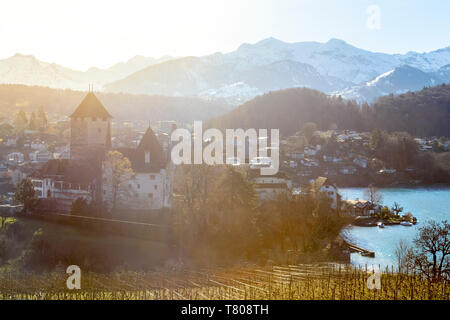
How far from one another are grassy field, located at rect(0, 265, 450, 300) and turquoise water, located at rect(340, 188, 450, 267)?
46.7ft

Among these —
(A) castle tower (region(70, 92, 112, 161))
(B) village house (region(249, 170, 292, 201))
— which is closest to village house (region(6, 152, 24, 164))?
(A) castle tower (region(70, 92, 112, 161))

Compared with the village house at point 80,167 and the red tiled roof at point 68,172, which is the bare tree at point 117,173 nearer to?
the village house at point 80,167

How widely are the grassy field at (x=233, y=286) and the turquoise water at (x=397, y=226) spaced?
46.7 feet

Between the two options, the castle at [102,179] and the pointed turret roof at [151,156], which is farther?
the pointed turret roof at [151,156]

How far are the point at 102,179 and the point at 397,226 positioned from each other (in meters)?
26.8

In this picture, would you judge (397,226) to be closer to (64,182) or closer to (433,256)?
(433,256)

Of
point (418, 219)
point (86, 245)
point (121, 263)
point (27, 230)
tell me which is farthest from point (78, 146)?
point (418, 219)

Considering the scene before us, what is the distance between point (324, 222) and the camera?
92.9ft

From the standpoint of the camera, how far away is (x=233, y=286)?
12.5m

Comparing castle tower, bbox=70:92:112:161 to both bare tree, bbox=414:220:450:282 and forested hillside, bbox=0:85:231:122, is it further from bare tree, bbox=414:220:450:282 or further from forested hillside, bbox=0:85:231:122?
forested hillside, bbox=0:85:231:122

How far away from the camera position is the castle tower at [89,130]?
29.8m

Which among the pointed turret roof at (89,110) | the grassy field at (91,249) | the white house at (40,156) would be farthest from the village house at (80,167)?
the white house at (40,156)

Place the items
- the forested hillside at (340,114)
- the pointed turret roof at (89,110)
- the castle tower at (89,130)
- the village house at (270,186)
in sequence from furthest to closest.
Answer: the forested hillside at (340,114)
the village house at (270,186)
the pointed turret roof at (89,110)
the castle tower at (89,130)
